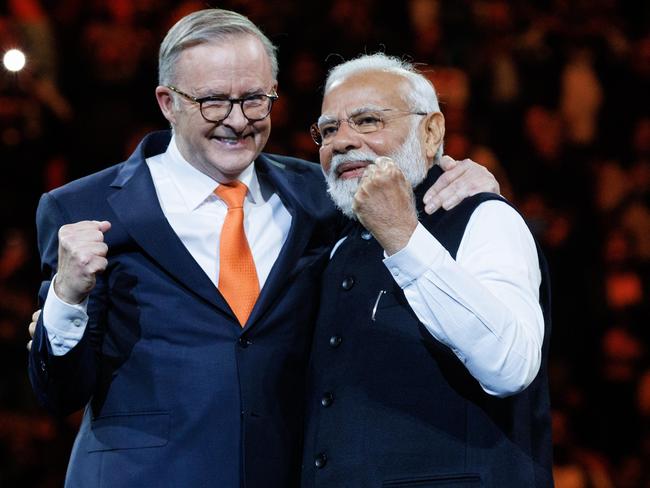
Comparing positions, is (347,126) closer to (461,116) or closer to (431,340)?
(431,340)

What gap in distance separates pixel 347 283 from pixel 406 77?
52cm

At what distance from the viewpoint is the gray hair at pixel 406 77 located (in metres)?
2.53

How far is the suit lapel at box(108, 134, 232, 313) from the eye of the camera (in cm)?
237

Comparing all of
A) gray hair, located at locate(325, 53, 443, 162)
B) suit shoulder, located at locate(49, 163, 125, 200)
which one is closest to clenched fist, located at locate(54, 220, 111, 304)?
suit shoulder, located at locate(49, 163, 125, 200)

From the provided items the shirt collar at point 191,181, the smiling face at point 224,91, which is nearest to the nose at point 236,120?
the smiling face at point 224,91

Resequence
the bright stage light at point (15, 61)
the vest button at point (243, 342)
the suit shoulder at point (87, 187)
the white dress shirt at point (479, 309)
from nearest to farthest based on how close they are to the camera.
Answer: the white dress shirt at point (479, 309) < the vest button at point (243, 342) < the suit shoulder at point (87, 187) < the bright stage light at point (15, 61)

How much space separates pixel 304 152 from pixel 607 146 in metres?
1.76

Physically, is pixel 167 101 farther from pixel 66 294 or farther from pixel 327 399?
pixel 327 399

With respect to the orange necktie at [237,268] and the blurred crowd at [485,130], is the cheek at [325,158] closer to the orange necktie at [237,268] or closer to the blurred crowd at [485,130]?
the orange necktie at [237,268]

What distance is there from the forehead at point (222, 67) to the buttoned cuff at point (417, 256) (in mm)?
688

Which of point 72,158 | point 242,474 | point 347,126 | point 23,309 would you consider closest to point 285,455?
point 242,474

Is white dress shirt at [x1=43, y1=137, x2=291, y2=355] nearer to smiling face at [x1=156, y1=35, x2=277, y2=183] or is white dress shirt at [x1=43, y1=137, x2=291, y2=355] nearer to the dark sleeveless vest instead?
smiling face at [x1=156, y1=35, x2=277, y2=183]

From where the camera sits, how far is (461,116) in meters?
5.01

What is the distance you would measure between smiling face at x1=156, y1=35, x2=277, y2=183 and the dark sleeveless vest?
1.37 feet
